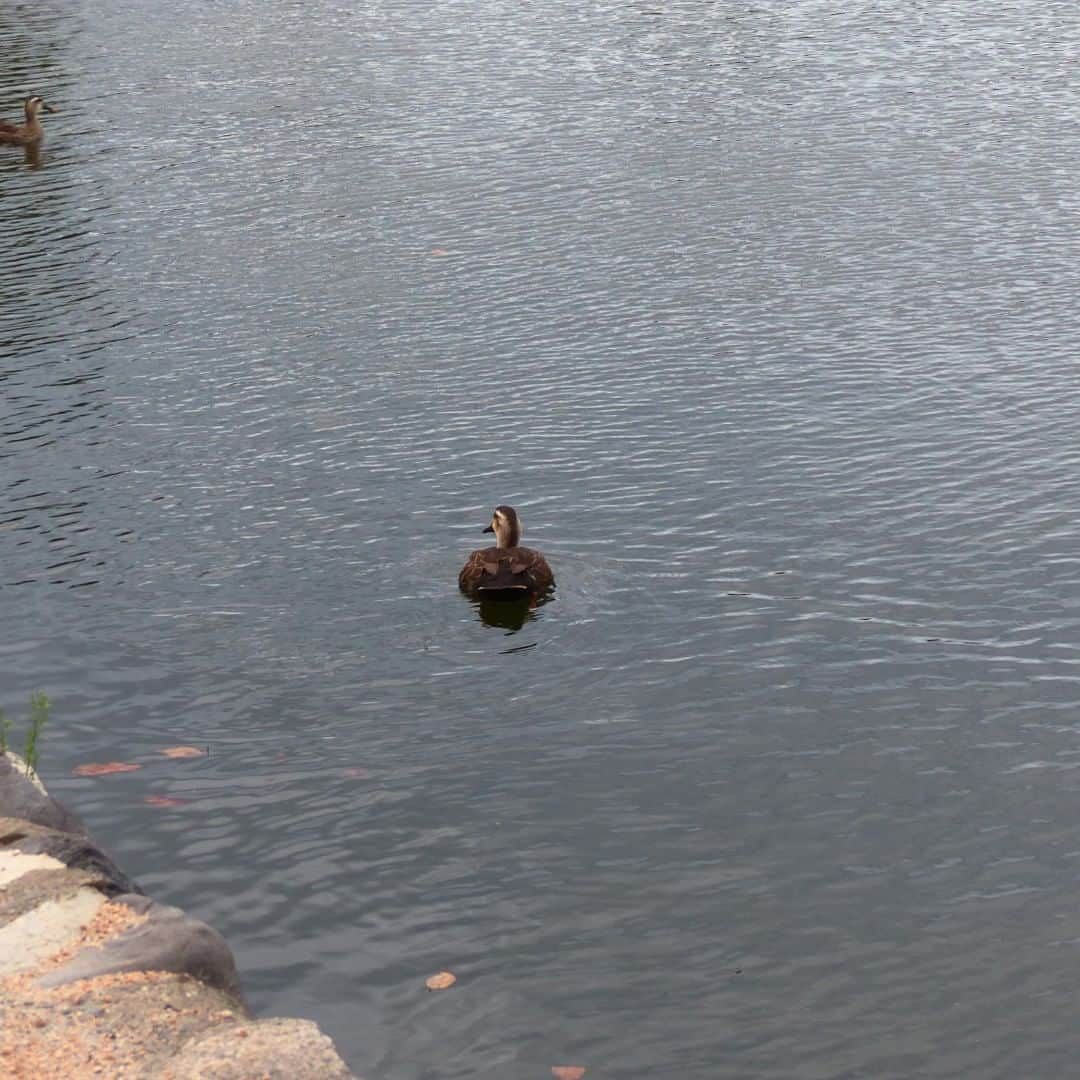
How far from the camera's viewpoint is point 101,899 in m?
10.2

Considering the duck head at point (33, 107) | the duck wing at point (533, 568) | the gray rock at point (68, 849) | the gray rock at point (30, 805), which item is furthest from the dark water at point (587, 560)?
the duck head at point (33, 107)

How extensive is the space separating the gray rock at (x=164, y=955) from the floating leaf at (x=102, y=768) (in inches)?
146

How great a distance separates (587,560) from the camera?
1716cm

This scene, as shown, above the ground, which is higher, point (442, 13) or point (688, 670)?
point (442, 13)

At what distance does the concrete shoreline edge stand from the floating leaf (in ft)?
8.22

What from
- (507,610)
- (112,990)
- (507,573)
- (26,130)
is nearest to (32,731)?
(112,990)

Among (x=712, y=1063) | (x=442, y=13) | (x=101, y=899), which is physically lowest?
(x=712, y=1063)

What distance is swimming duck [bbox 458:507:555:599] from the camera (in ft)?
52.4

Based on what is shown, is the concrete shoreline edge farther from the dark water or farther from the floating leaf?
the floating leaf

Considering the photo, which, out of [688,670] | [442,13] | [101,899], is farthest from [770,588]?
[442,13]

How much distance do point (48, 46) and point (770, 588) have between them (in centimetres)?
3550

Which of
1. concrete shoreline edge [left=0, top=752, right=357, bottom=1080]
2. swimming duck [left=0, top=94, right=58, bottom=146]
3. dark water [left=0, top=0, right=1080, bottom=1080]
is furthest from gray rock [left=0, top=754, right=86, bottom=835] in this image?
swimming duck [left=0, top=94, right=58, bottom=146]

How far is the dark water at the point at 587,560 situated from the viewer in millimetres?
11148

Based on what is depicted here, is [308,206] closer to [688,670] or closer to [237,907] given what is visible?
[688,670]
